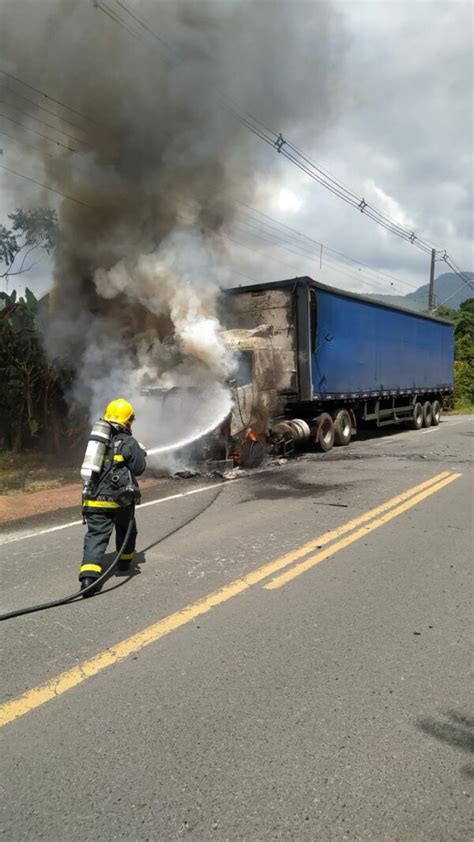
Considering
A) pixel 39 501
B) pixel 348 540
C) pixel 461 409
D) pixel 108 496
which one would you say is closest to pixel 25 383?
pixel 39 501

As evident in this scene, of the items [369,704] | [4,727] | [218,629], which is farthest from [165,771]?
[218,629]

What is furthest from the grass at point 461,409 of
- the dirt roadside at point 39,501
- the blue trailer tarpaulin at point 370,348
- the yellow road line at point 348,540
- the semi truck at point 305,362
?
the dirt roadside at point 39,501

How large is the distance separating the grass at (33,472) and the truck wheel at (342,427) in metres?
5.95

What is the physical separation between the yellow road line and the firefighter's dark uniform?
1.24m

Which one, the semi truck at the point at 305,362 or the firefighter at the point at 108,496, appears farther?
the semi truck at the point at 305,362

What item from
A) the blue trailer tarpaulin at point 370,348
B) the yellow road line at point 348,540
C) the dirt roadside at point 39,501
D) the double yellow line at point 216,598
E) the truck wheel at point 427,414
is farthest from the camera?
the truck wheel at point 427,414

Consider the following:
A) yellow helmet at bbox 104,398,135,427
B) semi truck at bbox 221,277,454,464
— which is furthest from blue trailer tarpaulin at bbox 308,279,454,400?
yellow helmet at bbox 104,398,135,427

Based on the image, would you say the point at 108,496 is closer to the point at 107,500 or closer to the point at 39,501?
the point at 107,500

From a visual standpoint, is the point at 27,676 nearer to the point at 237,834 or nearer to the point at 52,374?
the point at 237,834

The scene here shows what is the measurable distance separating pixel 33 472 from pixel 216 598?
23.4 ft

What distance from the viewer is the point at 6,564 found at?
5199 millimetres

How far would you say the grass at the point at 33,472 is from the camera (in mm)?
9411

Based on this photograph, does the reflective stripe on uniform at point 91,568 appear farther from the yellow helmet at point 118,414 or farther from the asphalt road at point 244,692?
the yellow helmet at point 118,414

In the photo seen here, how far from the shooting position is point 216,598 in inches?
167
